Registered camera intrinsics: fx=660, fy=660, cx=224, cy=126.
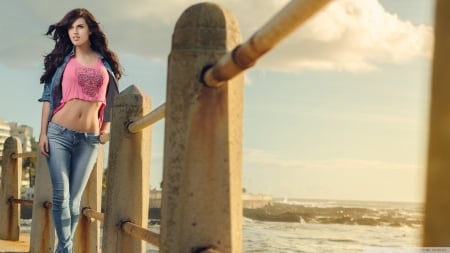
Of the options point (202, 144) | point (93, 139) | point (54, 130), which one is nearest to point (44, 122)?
point (54, 130)

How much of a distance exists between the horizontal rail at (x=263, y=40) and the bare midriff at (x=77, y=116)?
1.78 meters

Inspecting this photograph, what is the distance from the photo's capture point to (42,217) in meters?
4.93

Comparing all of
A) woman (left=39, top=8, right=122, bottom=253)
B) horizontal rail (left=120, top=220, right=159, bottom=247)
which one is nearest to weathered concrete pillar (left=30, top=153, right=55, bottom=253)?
woman (left=39, top=8, right=122, bottom=253)

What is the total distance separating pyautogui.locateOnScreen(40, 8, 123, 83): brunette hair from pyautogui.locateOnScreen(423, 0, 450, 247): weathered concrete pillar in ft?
9.46

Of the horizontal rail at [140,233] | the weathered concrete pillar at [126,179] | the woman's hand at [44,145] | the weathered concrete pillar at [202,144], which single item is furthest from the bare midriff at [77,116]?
the weathered concrete pillar at [202,144]

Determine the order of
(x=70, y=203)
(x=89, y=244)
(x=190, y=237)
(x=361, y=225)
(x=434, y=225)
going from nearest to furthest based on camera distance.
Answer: (x=434, y=225) → (x=190, y=237) → (x=70, y=203) → (x=89, y=244) → (x=361, y=225)

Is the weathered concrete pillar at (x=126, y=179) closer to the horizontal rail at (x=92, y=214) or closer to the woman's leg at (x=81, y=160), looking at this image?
the woman's leg at (x=81, y=160)

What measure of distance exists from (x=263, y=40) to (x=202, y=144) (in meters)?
0.32

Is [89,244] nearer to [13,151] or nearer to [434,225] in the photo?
[13,151]

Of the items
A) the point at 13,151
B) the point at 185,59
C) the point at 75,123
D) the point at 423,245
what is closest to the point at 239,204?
the point at 185,59

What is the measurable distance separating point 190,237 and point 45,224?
3.80 metres

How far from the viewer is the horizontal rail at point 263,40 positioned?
101 centimetres

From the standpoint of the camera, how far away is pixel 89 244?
13.6 feet

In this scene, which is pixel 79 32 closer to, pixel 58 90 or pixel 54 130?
pixel 58 90
